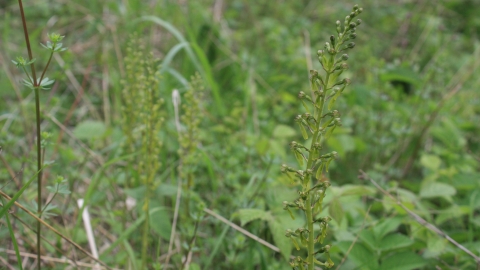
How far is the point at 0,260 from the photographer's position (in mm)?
1815

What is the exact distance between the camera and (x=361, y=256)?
1.71 metres

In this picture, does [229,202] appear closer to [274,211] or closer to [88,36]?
[274,211]

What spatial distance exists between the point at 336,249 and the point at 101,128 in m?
1.68

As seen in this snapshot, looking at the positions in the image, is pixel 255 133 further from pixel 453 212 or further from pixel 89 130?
pixel 453 212

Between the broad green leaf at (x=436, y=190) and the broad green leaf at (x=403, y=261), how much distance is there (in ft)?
1.44

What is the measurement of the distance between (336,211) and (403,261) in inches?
11.9

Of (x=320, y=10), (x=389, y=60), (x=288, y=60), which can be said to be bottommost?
(x=288, y=60)

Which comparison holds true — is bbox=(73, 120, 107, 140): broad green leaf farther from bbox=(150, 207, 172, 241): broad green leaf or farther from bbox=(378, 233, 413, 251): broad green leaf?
bbox=(378, 233, 413, 251): broad green leaf

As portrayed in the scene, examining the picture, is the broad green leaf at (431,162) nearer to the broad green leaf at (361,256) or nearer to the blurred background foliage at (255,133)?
the blurred background foliage at (255,133)

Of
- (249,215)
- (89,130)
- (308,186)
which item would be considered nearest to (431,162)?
(249,215)

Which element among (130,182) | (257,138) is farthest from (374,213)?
(130,182)

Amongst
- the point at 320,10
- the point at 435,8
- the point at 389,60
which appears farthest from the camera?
the point at 320,10

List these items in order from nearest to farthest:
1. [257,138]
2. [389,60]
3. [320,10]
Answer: [257,138]
[389,60]
[320,10]

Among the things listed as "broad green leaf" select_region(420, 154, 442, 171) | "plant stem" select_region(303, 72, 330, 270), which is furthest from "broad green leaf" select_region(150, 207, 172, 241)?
"broad green leaf" select_region(420, 154, 442, 171)
